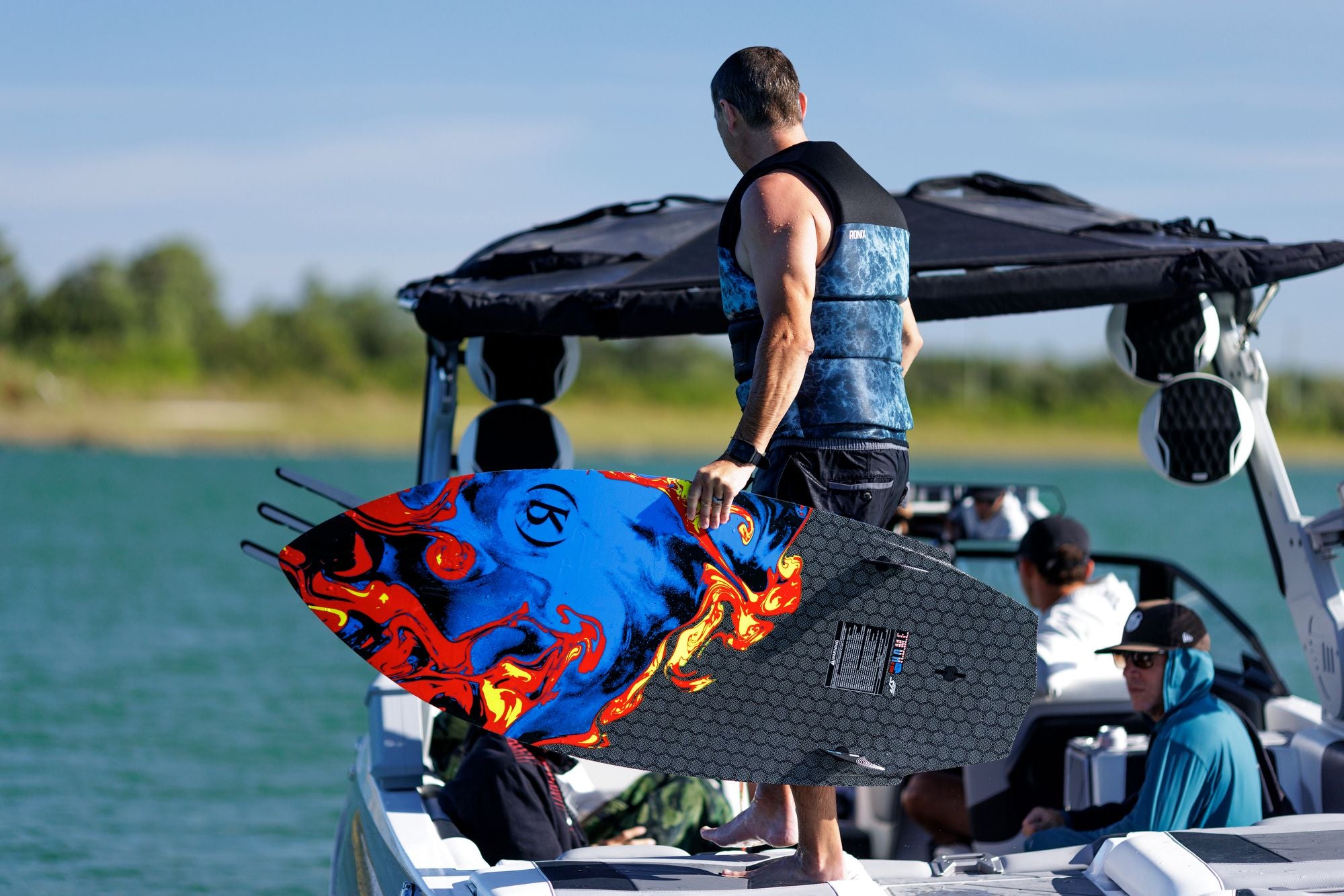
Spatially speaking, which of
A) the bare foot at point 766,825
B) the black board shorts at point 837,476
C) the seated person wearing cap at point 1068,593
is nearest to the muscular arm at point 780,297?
the black board shorts at point 837,476

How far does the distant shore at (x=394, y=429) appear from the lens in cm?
7825

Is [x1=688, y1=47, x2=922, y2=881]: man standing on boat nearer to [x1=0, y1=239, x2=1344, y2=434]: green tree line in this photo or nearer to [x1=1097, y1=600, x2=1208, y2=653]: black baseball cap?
[x1=1097, y1=600, x2=1208, y2=653]: black baseball cap

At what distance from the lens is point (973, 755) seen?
10.5ft

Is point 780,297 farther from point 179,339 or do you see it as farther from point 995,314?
point 179,339

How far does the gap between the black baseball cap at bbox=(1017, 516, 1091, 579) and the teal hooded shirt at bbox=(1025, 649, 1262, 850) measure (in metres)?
1.38

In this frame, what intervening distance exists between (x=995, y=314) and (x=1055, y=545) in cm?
99

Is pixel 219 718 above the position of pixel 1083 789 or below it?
below

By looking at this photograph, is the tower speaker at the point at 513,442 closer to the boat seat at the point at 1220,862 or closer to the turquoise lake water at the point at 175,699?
the boat seat at the point at 1220,862

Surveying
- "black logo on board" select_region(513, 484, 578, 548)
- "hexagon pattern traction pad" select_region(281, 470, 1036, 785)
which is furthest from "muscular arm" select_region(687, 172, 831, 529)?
"black logo on board" select_region(513, 484, 578, 548)

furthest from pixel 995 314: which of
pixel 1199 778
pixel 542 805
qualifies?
pixel 542 805

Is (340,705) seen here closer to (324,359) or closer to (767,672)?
(767,672)

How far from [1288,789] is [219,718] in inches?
454

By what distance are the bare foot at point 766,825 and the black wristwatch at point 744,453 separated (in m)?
0.75

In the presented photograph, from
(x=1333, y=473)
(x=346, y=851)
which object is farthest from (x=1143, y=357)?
(x=1333, y=473)
